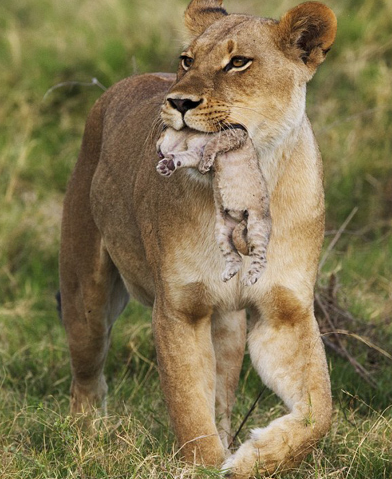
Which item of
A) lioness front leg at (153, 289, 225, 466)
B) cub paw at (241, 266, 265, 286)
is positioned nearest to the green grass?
lioness front leg at (153, 289, 225, 466)

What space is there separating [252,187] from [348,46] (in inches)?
188

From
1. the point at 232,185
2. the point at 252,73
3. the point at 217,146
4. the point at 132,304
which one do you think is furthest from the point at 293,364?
the point at 132,304

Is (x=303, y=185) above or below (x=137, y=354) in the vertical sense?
above

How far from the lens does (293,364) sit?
12.0 ft

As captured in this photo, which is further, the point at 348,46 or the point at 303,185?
the point at 348,46

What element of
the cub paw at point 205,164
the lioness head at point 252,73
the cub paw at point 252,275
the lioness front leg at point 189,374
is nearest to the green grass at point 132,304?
the lioness front leg at point 189,374

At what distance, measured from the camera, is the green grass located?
375 cm

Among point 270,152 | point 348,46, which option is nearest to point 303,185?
point 270,152

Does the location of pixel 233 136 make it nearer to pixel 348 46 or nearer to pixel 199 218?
pixel 199 218

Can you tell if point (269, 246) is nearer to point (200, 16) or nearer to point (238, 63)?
point (238, 63)

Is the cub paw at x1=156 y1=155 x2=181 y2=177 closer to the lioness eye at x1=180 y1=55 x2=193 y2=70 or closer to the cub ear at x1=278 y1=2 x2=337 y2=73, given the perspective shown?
the lioness eye at x1=180 y1=55 x2=193 y2=70

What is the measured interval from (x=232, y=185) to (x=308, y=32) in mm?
658

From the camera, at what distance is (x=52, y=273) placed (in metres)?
6.45

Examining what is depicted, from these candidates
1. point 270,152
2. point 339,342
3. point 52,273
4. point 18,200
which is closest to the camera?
point 270,152
